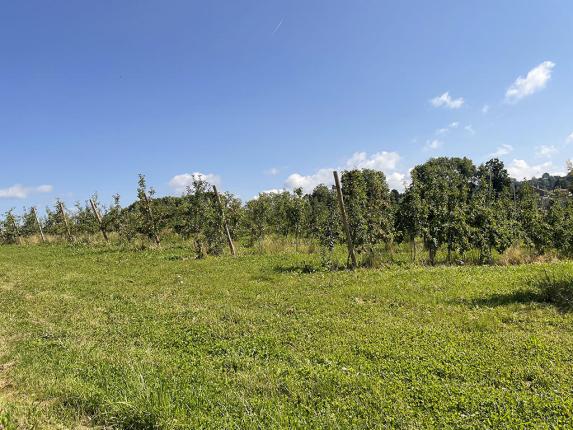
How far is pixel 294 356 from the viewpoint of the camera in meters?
5.42

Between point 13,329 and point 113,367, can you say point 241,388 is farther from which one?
point 13,329

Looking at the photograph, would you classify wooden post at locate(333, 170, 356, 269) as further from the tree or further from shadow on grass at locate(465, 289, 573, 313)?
shadow on grass at locate(465, 289, 573, 313)

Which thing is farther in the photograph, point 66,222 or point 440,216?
point 66,222

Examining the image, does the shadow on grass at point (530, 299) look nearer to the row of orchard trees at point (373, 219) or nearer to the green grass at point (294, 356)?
the green grass at point (294, 356)

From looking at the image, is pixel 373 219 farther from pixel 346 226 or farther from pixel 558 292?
pixel 558 292

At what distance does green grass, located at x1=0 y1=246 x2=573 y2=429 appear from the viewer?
397 centimetres

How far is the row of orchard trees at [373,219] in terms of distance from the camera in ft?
49.9

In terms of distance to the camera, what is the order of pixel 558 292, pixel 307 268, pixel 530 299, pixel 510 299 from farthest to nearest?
1. pixel 307 268
2. pixel 510 299
3. pixel 530 299
4. pixel 558 292

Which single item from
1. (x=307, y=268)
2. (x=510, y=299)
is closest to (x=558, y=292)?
(x=510, y=299)

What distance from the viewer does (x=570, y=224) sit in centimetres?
1734

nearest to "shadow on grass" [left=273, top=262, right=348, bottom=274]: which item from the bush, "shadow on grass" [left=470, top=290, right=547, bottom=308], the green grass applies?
the green grass

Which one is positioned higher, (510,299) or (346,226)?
(346,226)

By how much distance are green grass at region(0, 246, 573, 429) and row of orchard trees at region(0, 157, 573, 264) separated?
482cm

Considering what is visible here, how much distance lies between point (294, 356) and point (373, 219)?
1046 cm
